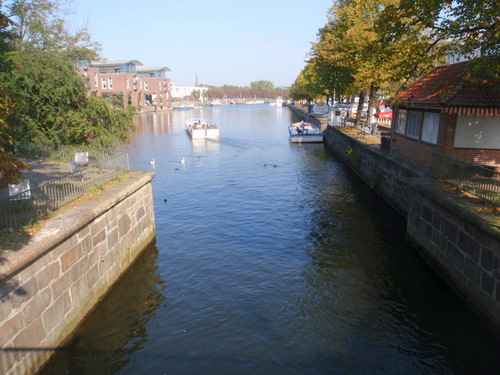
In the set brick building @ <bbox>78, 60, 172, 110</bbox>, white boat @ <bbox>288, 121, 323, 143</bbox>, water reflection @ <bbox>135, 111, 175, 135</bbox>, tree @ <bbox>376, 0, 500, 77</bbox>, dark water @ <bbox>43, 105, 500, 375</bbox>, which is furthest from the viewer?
brick building @ <bbox>78, 60, 172, 110</bbox>

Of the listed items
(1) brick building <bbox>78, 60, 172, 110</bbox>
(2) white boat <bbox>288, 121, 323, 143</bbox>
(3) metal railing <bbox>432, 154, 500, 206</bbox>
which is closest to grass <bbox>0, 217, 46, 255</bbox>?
(3) metal railing <bbox>432, 154, 500, 206</bbox>

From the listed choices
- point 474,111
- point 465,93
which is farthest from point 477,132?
point 465,93

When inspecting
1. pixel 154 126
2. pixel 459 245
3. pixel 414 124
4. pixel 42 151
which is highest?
pixel 414 124

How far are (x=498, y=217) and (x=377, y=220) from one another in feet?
25.0

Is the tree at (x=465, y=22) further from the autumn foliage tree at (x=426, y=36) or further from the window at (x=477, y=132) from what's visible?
the window at (x=477, y=132)

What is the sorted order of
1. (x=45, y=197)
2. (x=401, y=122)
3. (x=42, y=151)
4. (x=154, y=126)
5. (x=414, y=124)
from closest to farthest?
(x=45, y=197)
(x=42, y=151)
(x=414, y=124)
(x=401, y=122)
(x=154, y=126)

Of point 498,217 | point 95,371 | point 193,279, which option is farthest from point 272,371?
point 498,217

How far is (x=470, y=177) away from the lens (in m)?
11.2

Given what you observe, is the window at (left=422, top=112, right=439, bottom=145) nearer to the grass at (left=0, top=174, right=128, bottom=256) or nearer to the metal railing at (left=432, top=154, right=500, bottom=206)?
the metal railing at (left=432, top=154, right=500, bottom=206)

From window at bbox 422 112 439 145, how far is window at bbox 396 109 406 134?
254cm

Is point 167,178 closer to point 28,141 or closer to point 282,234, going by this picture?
point 28,141

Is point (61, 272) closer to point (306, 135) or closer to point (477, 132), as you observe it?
point (477, 132)

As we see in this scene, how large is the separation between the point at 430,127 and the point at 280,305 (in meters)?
10.5

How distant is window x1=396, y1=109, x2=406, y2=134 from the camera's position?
62.8 ft
